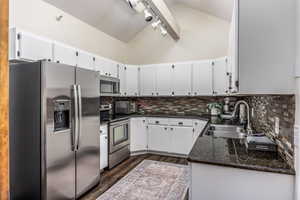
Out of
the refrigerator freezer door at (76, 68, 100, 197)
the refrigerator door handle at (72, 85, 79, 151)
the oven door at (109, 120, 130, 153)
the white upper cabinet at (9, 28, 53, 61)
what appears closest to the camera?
the white upper cabinet at (9, 28, 53, 61)

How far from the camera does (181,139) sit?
404cm

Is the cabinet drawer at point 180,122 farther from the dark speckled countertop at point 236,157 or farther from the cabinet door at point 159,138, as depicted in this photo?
the dark speckled countertop at point 236,157

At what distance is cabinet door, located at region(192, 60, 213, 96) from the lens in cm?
Answer: 404

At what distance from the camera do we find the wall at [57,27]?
8.41ft

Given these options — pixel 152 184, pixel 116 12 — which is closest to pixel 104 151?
pixel 152 184

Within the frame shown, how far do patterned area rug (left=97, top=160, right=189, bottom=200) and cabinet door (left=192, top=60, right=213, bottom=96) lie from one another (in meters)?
1.71

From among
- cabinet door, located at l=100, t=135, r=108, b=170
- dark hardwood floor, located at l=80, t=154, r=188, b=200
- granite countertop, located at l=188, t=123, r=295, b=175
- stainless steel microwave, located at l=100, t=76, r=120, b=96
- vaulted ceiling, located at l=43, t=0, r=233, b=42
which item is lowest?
dark hardwood floor, located at l=80, t=154, r=188, b=200

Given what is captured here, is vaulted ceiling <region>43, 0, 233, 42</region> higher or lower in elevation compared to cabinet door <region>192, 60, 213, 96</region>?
higher

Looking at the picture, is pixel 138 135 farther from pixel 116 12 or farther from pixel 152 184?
pixel 116 12

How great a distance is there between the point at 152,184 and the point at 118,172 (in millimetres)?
788

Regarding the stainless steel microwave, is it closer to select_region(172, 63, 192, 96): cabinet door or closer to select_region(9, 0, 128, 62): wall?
select_region(9, 0, 128, 62): wall

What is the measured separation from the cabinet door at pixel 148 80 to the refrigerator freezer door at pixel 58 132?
8.05ft

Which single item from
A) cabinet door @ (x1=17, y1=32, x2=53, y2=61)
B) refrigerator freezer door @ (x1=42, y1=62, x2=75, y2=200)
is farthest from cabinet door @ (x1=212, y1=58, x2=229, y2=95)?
cabinet door @ (x1=17, y1=32, x2=53, y2=61)

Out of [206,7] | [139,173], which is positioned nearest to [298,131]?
[139,173]
